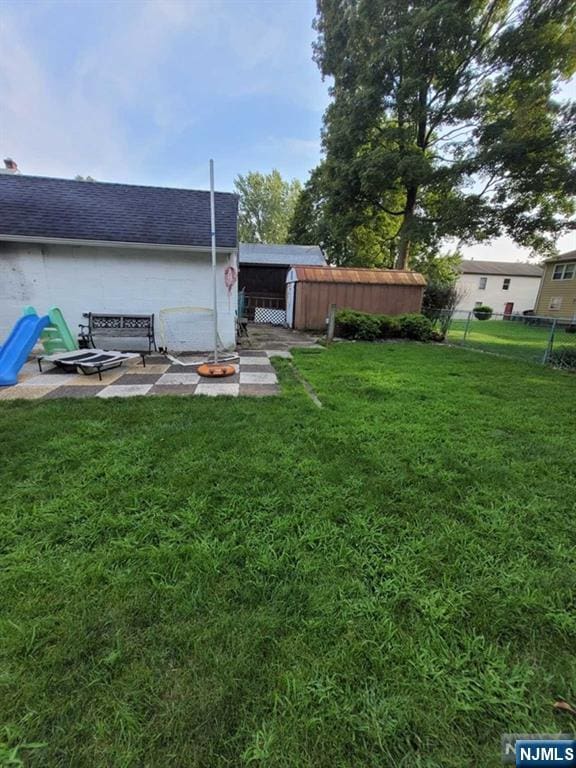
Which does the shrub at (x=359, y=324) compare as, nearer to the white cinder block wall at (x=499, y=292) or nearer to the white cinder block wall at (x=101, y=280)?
the white cinder block wall at (x=101, y=280)

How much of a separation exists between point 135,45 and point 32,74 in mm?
2581

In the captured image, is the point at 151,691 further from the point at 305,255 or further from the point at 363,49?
the point at 363,49

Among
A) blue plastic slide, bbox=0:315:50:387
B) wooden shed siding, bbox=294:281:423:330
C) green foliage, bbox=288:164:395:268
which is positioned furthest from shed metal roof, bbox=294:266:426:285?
blue plastic slide, bbox=0:315:50:387

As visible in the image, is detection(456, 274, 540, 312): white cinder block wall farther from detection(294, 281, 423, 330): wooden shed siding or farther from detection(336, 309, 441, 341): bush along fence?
detection(336, 309, 441, 341): bush along fence

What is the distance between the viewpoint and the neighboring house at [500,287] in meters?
31.5

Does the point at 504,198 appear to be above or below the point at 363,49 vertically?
below

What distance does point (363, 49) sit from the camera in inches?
582

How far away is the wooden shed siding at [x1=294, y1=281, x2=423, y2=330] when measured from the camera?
1188 cm

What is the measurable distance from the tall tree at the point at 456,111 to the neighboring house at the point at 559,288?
6.22 m

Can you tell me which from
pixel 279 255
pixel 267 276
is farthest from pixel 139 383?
pixel 279 255

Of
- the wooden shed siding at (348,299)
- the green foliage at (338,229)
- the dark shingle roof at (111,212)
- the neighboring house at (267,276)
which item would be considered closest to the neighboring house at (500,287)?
the green foliage at (338,229)

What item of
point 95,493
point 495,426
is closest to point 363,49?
point 495,426

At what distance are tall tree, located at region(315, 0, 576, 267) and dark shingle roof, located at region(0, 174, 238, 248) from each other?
10.0 m

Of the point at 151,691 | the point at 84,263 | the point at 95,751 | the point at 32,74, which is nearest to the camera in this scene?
the point at 95,751
